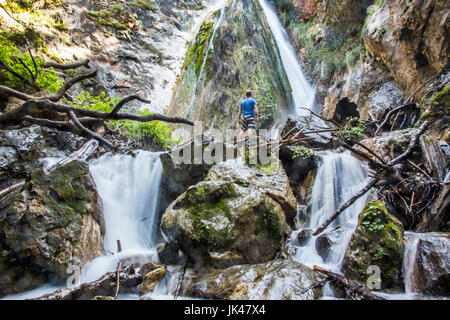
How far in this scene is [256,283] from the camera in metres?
2.94

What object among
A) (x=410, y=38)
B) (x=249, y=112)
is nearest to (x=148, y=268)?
(x=249, y=112)

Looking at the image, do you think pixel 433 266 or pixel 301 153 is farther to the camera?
pixel 301 153

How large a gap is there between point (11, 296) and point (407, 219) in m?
6.44

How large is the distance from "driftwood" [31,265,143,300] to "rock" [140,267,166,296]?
0.55ft

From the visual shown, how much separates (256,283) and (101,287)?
2.16 metres

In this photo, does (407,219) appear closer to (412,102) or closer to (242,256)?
(242,256)

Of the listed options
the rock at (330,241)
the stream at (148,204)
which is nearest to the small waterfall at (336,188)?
the stream at (148,204)

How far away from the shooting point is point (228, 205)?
12.7ft

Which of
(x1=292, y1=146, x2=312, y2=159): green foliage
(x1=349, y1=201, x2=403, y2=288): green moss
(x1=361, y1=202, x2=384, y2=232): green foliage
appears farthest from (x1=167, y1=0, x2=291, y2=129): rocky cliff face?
(x1=349, y1=201, x2=403, y2=288): green moss

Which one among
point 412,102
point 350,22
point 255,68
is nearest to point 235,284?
point 412,102

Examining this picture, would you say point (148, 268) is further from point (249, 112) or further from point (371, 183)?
point (249, 112)

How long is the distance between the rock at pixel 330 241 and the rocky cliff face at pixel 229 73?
6.08 meters

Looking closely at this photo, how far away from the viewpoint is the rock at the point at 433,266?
2.70 metres

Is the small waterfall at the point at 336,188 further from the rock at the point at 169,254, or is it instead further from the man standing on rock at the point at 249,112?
the rock at the point at 169,254
